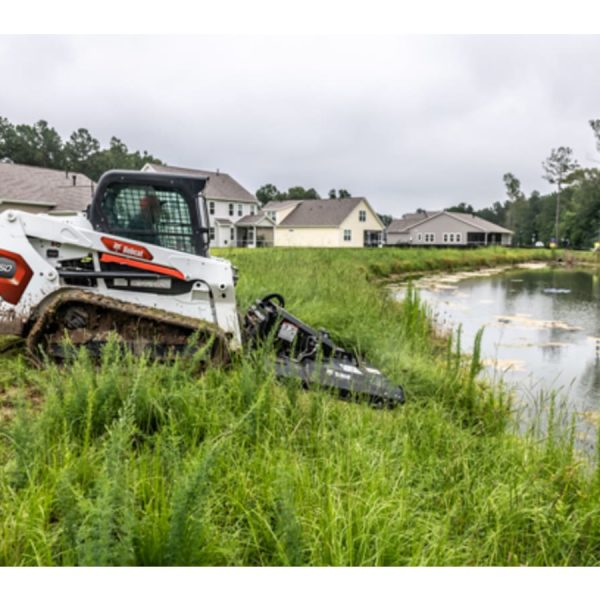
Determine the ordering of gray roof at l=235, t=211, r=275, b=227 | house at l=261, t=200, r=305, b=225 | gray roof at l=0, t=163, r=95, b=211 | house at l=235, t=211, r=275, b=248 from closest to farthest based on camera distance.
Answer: gray roof at l=0, t=163, r=95, b=211, gray roof at l=235, t=211, r=275, b=227, house at l=235, t=211, r=275, b=248, house at l=261, t=200, r=305, b=225

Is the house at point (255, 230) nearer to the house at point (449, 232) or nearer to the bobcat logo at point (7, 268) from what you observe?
the house at point (449, 232)

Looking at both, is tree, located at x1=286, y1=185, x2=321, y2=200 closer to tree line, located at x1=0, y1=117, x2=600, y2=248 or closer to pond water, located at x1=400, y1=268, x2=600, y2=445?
tree line, located at x1=0, y1=117, x2=600, y2=248

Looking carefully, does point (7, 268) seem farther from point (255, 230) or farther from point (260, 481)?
point (255, 230)

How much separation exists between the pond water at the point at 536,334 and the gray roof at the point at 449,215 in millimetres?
38004

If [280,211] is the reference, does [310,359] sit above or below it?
below

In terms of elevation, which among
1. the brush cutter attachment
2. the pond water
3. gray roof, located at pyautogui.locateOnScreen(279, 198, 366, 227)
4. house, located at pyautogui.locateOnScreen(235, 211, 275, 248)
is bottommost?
the pond water

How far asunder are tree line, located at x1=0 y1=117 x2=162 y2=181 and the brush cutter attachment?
52.2 meters

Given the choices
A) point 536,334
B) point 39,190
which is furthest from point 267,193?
point 536,334

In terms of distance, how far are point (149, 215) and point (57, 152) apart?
208 feet

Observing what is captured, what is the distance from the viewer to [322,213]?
45.4 m

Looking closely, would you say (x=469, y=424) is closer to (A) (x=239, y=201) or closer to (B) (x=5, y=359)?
(B) (x=5, y=359)

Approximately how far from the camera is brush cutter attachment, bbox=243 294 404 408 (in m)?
4.22

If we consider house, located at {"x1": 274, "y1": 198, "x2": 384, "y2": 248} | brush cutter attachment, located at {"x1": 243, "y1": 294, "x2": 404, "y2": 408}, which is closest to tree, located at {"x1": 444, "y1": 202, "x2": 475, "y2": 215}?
house, located at {"x1": 274, "y1": 198, "x2": 384, "y2": 248}

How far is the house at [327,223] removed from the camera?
144 feet
